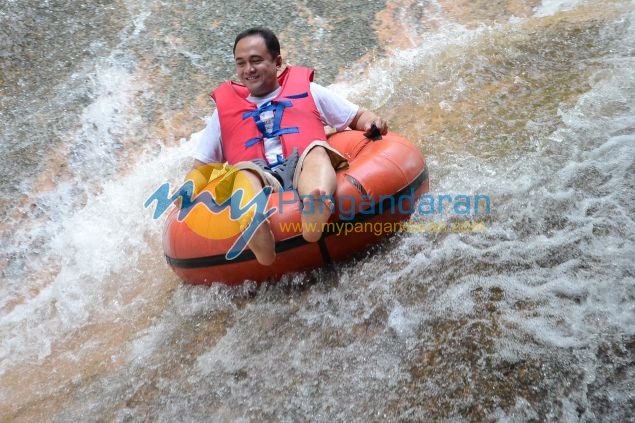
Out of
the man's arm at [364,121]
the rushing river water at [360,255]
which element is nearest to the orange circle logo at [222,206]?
the rushing river water at [360,255]

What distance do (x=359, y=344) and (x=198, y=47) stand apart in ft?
12.2

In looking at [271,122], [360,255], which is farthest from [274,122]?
[360,255]

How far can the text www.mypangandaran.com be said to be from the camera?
2869 millimetres

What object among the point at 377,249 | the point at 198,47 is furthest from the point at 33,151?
the point at 377,249

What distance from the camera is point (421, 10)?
580 centimetres

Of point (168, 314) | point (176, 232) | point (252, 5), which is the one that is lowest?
point (168, 314)

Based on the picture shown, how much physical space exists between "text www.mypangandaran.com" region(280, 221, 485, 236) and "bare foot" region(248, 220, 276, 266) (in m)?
0.08

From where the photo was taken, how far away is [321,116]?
349 centimetres

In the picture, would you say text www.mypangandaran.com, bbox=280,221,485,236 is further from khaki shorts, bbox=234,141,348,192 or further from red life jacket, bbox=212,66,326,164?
red life jacket, bbox=212,66,326,164

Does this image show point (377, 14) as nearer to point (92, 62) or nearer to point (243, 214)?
point (92, 62)

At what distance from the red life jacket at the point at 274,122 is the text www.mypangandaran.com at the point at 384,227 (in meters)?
0.47

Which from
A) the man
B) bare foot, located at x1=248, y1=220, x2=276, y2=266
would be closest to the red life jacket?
the man

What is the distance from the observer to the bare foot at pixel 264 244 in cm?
280

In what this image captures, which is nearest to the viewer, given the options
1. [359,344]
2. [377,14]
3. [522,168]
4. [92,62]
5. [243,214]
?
[359,344]
